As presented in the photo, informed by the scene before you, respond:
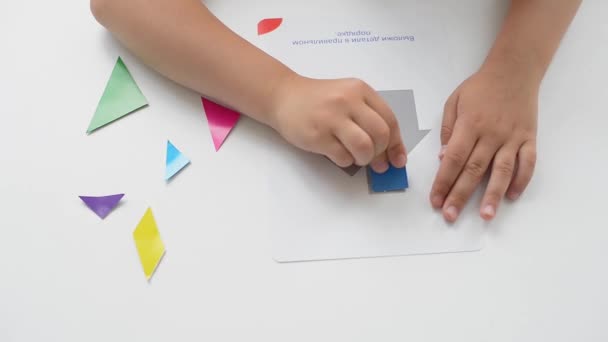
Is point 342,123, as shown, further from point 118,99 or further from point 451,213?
point 118,99

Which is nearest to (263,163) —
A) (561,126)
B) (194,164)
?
(194,164)

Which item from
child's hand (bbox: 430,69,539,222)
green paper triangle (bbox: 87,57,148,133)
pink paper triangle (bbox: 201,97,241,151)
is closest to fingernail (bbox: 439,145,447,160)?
child's hand (bbox: 430,69,539,222)

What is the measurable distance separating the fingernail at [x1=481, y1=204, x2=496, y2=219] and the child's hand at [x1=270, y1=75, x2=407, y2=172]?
101mm

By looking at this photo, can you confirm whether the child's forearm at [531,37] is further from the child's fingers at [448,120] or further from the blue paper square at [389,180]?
the blue paper square at [389,180]

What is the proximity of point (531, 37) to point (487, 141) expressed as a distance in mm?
160

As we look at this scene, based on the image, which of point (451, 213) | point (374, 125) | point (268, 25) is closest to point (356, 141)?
point (374, 125)

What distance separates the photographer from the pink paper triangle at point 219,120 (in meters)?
0.58

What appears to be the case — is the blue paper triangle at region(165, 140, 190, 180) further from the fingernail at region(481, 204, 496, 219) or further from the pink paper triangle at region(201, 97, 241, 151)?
the fingernail at region(481, 204, 496, 219)

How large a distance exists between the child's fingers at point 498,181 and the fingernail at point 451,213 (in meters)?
0.03

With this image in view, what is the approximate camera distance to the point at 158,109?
0.60m

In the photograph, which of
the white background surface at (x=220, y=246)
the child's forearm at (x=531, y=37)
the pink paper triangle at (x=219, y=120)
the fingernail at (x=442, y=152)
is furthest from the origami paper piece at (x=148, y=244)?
the child's forearm at (x=531, y=37)

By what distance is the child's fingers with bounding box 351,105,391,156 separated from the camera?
52 centimetres

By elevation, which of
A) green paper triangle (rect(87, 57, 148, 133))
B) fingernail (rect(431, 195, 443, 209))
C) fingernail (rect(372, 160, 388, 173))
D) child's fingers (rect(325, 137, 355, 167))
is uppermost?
green paper triangle (rect(87, 57, 148, 133))

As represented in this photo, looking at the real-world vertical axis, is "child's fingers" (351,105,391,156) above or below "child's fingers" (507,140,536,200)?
above
